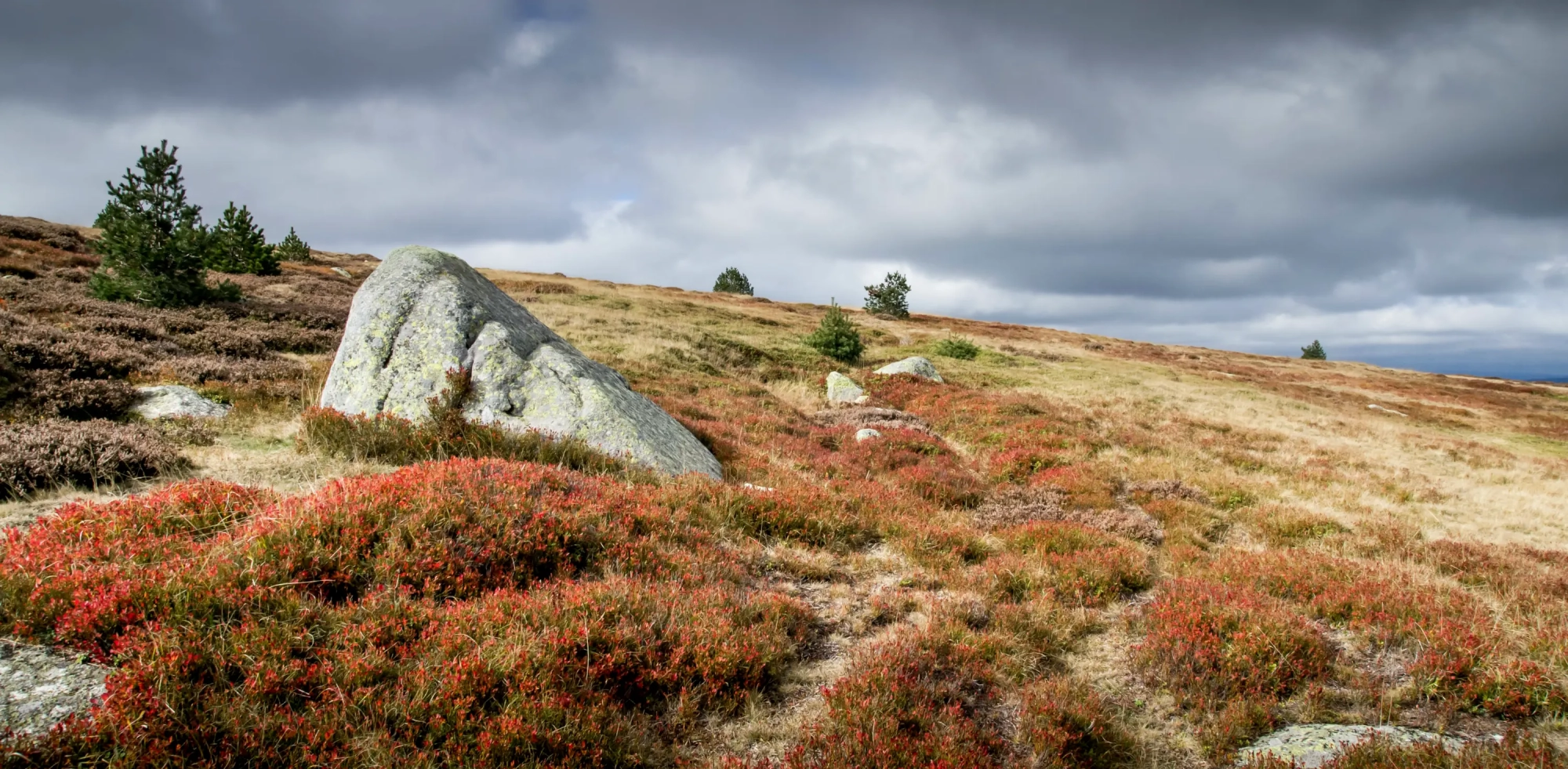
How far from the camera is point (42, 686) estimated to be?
11.3ft

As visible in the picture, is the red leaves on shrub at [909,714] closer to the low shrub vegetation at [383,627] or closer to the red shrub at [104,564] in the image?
the low shrub vegetation at [383,627]

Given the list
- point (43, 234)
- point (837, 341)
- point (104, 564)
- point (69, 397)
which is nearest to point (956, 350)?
point (837, 341)

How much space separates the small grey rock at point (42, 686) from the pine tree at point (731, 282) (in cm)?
7634

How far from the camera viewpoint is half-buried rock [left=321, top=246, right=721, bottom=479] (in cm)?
990

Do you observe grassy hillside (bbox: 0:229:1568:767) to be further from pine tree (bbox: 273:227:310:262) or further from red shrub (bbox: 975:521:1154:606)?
pine tree (bbox: 273:227:310:262)

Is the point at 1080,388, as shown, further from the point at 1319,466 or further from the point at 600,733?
the point at 600,733

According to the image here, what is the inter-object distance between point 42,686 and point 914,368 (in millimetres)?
26209

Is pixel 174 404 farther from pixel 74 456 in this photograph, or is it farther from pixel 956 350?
pixel 956 350

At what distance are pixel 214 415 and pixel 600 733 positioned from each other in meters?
9.47

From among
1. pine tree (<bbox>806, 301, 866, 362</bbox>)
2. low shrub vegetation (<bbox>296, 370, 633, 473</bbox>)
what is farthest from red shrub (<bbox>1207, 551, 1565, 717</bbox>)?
pine tree (<bbox>806, 301, 866, 362</bbox>)

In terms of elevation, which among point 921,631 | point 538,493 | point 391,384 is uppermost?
point 391,384

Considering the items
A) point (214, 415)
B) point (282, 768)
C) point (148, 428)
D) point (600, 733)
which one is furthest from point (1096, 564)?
point (214, 415)

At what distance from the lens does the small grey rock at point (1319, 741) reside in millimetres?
4527

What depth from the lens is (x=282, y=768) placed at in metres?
3.34
